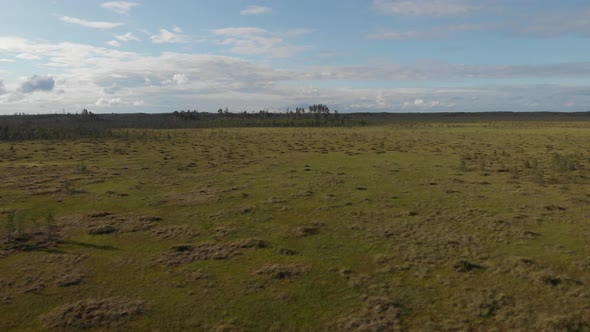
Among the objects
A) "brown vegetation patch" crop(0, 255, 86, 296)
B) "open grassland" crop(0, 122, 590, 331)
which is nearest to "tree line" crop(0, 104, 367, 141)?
"open grassland" crop(0, 122, 590, 331)

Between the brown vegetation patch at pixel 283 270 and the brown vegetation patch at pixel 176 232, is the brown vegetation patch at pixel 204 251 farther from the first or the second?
the brown vegetation patch at pixel 283 270

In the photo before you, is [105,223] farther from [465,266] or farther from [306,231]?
[465,266]

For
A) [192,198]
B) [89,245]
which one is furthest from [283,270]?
[192,198]

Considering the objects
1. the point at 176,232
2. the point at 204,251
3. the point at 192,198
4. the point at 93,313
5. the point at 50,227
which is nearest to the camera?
the point at 93,313

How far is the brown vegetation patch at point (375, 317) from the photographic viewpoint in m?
10.5

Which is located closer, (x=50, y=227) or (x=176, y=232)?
(x=50, y=227)

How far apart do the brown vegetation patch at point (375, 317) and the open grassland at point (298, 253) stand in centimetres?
5

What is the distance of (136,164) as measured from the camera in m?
38.3

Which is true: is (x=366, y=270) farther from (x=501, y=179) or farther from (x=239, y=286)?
(x=501, y=179)

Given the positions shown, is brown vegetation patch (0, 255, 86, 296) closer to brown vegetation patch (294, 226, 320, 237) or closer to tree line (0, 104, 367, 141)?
brown vegetation patch (294, 226, 320, 237)

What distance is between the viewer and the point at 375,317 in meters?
10.9

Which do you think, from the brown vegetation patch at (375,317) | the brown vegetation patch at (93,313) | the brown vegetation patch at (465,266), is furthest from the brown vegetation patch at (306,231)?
the brown vegetation patch at (93,313)

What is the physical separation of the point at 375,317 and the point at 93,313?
24.5ft

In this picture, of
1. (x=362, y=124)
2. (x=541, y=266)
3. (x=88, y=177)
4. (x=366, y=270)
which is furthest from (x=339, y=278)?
(x=362, y=124)
